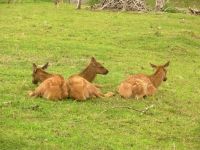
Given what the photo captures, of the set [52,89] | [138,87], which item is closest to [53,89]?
[52,89]

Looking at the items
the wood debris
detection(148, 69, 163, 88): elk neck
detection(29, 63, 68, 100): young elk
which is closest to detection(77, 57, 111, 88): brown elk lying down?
detection(148, 69, 163, 88): elk neck

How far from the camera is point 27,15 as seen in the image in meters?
21.2

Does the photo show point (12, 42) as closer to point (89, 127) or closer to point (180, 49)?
point (180, 49)

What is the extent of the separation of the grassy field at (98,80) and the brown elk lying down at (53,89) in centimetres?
15

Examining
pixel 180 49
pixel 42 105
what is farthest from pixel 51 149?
pixel 180 49

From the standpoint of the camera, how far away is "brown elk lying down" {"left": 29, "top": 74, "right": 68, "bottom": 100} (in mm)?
8594

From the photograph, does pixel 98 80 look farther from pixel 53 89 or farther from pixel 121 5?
pixel 121 5

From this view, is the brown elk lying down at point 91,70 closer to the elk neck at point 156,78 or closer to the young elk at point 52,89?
the elk neck at point 156,78

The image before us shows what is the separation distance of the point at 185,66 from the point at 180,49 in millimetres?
2339

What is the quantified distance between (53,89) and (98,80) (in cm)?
253

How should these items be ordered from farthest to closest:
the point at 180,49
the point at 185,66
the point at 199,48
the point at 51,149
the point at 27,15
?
1. the point at 27,15
2. the point at 199,48
3. the point at 180,49
4. the point at 185,66
5. the point at 51,149

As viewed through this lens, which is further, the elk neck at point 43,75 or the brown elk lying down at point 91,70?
the brown elk lying down at point 91,70

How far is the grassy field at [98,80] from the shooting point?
706 cm

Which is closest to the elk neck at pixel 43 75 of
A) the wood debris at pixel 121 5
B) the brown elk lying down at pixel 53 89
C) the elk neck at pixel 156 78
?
the brown elk lying down at pixel 53 89
